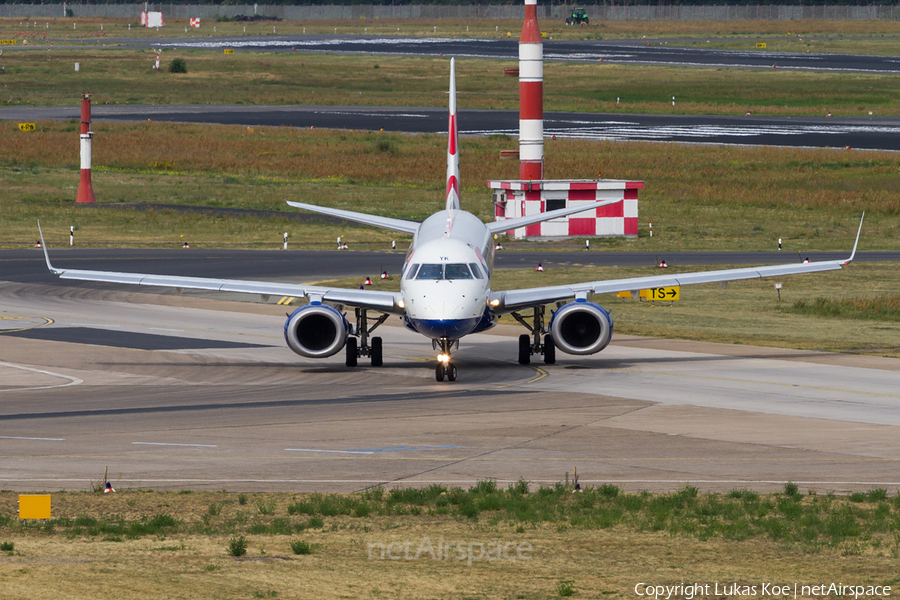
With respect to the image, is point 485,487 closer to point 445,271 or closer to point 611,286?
point 445,271

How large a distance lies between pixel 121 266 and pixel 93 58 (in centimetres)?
14244

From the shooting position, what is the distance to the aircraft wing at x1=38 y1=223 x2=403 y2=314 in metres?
35.0

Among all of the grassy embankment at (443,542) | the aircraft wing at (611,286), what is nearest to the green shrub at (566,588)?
the grassy embankment at (443,542)

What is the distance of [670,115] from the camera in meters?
135

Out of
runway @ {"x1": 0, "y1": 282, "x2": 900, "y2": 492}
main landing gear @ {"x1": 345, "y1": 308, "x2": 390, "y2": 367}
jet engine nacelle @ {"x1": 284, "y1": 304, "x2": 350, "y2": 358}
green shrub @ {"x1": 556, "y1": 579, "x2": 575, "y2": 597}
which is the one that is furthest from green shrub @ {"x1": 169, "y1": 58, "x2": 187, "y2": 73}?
green shrub @ {"x1": 556, "y1": 579, "x2": 575, "y2": 597}

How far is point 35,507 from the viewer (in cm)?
1809

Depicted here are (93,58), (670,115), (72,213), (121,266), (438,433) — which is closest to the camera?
(438,433)

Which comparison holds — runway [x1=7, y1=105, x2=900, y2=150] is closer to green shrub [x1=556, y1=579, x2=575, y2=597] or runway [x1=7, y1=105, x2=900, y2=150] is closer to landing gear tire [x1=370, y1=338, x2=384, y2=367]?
landing gear tire [x1=370, y1=338, x2=384, y2=367]

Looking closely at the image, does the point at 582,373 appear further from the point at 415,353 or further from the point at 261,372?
the point at 261,372

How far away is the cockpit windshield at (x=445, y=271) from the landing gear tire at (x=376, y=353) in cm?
404

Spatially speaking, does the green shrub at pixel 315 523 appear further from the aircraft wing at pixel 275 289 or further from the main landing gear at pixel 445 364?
the aircraft wing at pixel 275 289

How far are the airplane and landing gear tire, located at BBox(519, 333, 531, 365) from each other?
0.09 ft

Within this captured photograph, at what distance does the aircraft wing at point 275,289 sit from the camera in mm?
35000

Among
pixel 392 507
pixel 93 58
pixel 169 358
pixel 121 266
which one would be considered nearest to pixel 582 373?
pixel 169 358
